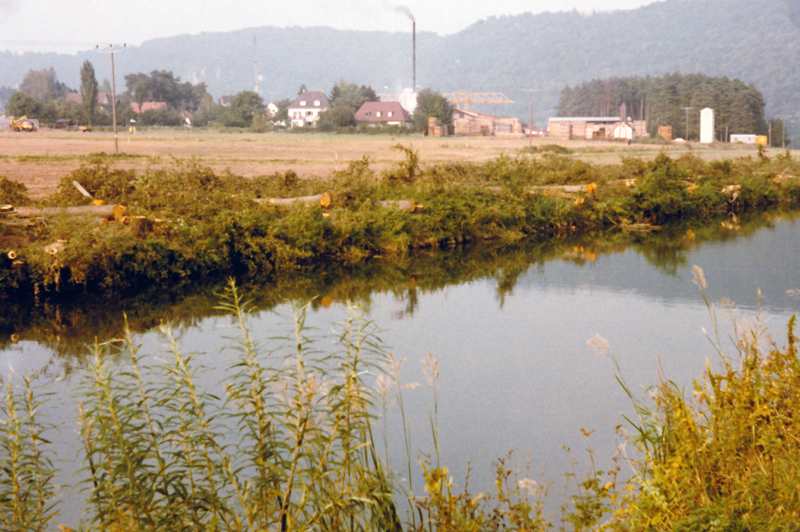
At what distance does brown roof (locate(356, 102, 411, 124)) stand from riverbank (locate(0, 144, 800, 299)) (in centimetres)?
7432

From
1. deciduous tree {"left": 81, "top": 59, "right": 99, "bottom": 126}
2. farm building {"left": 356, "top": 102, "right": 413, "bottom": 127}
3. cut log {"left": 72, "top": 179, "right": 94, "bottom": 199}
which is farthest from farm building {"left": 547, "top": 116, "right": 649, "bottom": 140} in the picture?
cut log {"left": 72, "top": 179, "right": 94, "bottom": 199}

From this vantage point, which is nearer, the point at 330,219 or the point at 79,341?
the point at 79,341

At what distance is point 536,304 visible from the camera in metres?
12.3

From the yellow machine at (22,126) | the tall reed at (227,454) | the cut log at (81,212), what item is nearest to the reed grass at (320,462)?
the tall reed at (227,454)

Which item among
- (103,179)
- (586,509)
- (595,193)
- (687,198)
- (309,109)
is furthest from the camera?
(309,109)

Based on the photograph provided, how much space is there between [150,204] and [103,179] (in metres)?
2.32

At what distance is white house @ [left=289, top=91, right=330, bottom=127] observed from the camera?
130250mm

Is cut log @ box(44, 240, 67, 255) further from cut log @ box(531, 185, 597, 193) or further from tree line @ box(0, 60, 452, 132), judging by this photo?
tree line @ box(0, 60, 452, 132)

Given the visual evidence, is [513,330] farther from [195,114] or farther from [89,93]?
[195,114]

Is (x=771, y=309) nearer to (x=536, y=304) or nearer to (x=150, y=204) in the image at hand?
(x=536, y=304)

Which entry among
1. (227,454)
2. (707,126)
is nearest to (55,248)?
(227,454)

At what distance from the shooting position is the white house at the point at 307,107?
5128 inches

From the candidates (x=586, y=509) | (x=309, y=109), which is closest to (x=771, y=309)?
(x=586, y=509)

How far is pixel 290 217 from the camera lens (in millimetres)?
16156
